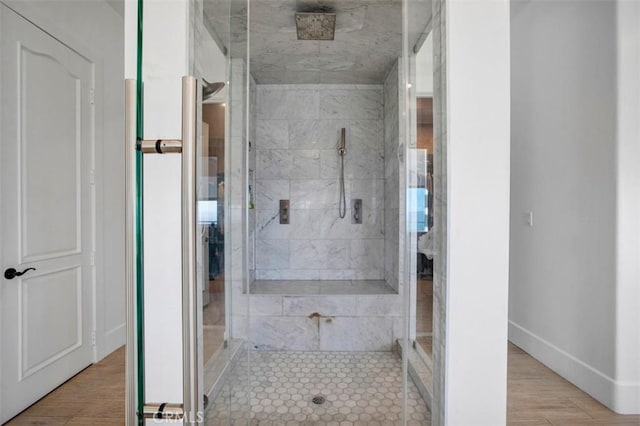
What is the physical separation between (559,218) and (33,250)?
11.7 ft

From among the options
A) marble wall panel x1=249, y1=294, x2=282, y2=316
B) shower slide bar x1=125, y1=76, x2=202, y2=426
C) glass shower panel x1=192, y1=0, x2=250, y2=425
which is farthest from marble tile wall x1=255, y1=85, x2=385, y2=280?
shower slide bar x1=125, y1=76, x2=202, y2=426

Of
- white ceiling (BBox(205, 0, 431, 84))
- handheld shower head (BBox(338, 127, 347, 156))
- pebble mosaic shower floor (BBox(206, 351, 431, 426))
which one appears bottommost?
pebble mosaic shower floor (BBox(206, 351, 431, 426))

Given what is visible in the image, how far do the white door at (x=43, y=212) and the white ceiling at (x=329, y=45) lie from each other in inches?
56.6

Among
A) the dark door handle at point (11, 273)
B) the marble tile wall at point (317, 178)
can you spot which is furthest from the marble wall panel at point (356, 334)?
the dark door handle at point (11, 273)

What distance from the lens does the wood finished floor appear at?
198 cm

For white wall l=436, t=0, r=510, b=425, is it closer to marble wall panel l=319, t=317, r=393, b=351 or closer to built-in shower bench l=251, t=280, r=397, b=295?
marble wall panel l=319, t=317, r=393, b=351

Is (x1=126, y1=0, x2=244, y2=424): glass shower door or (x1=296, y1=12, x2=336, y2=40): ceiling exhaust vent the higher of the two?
(x1=296, y1=12, x2=336, y2=40): ceiling exhaust vent

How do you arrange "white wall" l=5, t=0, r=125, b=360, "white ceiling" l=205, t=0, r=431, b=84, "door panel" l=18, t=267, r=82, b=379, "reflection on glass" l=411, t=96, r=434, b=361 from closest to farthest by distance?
"reflection on glass" l=411, t=96, r=434, b=361 → "door panel" l=18, t=267, r=82, b=379 → "white ceiling" l=205, t=0, r=431, b=84 → "white wall" l=5, t=0, r=125, b=360

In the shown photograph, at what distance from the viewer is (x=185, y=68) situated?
3.42 feet

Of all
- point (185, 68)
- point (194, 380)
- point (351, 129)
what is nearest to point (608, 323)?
point (194, 380)

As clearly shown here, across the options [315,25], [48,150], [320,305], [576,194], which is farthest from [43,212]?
[576,194]

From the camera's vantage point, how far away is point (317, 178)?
4.11 m

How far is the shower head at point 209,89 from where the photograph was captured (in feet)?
3.26

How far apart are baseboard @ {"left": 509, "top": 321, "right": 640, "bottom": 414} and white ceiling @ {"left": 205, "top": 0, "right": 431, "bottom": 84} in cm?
273
